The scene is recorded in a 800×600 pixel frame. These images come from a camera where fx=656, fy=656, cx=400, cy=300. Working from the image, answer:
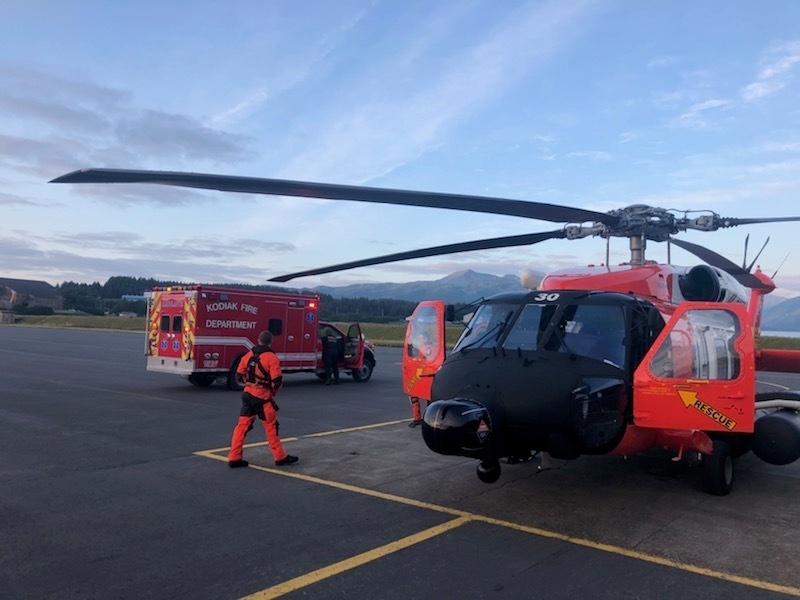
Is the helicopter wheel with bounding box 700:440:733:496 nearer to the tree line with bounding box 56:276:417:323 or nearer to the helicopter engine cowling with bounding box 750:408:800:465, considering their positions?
the helicopter engine cowling with bounding box 750:408:800:465

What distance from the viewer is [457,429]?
5.21m

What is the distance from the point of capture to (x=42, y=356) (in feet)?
82.3

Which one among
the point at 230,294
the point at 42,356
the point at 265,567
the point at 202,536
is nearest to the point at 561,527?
the point at 265,567

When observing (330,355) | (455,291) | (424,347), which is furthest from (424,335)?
(455,291)

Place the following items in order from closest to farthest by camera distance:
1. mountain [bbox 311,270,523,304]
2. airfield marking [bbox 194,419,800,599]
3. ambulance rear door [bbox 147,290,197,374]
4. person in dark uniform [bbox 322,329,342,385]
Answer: airfield marking [bbox 194,419,800,599], mountain [bbox 311,270,523,304], ambulance rear door [bbox 147,290,197,374], person in dark uniform [bbox 322,329,342,385]

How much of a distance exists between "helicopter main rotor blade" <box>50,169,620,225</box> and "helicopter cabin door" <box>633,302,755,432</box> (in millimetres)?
1585

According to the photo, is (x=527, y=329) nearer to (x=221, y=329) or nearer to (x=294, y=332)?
(x=221, y=329)

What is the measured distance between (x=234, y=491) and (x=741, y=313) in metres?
5.22

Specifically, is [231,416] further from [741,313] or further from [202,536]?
[741,313]

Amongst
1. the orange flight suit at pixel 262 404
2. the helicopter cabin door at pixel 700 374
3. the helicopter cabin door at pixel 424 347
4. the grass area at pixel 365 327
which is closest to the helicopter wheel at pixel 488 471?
the helicopter cabin door at pixel 700 374

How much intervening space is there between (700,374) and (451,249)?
3254 millimetres

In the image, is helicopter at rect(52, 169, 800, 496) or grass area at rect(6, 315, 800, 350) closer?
helicopter at rect(52, 169, 800, 496)

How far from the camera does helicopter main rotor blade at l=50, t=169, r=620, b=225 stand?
14.6ft

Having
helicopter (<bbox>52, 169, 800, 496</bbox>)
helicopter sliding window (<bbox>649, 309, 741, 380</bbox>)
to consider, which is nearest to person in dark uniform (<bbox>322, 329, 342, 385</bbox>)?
helicopter (<bbox>52, 169, 800, 496</bbox>)
